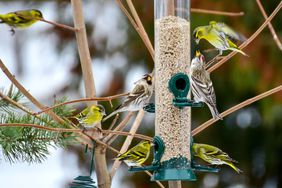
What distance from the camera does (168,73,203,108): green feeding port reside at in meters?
4.85

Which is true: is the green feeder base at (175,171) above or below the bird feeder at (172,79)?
below

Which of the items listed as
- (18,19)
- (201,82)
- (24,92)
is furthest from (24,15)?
(201,82)

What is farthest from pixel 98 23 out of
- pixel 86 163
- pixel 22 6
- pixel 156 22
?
pixel 156 22

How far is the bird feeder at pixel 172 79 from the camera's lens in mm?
4875

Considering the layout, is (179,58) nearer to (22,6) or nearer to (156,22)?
(156,22)

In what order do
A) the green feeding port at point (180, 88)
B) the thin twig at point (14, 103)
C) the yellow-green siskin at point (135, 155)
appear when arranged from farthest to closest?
1. the green feeding port at point (180, 88)
2. the yellow-green siskin at point (135, 155)
3. the thin twig at point (14, 103)

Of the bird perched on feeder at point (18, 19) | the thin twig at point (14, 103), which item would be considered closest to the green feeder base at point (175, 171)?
the thin twig at point (14, 103)

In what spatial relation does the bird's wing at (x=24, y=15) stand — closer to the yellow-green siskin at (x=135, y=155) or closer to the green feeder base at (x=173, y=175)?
the yellow-green siskin at (x=135, y=155)

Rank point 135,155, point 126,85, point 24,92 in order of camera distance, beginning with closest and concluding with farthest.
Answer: point 24,92
point 135,155
point 126,85

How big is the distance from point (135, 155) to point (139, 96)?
1.28 feet

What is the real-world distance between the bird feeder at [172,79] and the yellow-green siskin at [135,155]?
12 cm

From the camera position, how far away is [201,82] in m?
4.83

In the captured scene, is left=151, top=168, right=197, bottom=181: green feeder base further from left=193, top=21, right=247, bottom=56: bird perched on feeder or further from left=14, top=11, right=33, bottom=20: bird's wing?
left=14, top=11, right=33, bottom=20: bird's wing

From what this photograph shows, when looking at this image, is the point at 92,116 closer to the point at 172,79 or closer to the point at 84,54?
the point at 84,54
